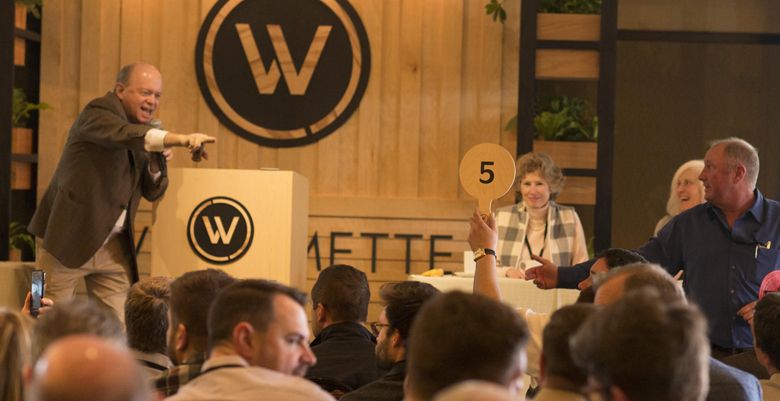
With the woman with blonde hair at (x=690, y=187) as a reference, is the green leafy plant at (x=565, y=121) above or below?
above

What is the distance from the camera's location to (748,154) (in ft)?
14.6

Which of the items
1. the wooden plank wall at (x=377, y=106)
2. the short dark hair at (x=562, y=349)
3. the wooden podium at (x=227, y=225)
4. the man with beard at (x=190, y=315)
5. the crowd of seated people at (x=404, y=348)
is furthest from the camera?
the wooden plank wall at (x=377, y=106)

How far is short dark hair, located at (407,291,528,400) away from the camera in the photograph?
1.69 metres

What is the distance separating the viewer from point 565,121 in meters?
6.21

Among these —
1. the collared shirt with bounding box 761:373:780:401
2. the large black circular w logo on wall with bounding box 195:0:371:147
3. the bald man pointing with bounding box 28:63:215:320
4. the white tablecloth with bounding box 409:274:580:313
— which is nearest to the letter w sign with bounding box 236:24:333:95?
the large black circular w logo on wall with bounding box 195:0:371:147

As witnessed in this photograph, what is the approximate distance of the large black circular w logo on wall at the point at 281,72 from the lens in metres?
6.71

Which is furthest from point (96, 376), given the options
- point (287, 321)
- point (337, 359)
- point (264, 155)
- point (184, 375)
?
point (264, 155)

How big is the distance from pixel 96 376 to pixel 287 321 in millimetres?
1178

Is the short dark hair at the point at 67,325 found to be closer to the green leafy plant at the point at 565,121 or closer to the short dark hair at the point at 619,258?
the short dark hair at the point at 619,258

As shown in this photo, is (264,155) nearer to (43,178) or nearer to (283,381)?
(43,178)

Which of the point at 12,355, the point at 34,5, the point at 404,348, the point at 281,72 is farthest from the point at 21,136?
the point at 12,355

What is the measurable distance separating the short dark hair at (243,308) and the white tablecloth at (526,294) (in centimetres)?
260

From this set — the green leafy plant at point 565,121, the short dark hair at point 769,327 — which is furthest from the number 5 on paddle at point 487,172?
the green leafy plant at point 565,121

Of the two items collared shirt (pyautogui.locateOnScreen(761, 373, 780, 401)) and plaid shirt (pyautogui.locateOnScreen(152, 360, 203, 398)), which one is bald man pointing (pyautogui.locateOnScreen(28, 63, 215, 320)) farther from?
collared shirt (pyautogui.locateOnScreen(761, 373, 780, 401))
